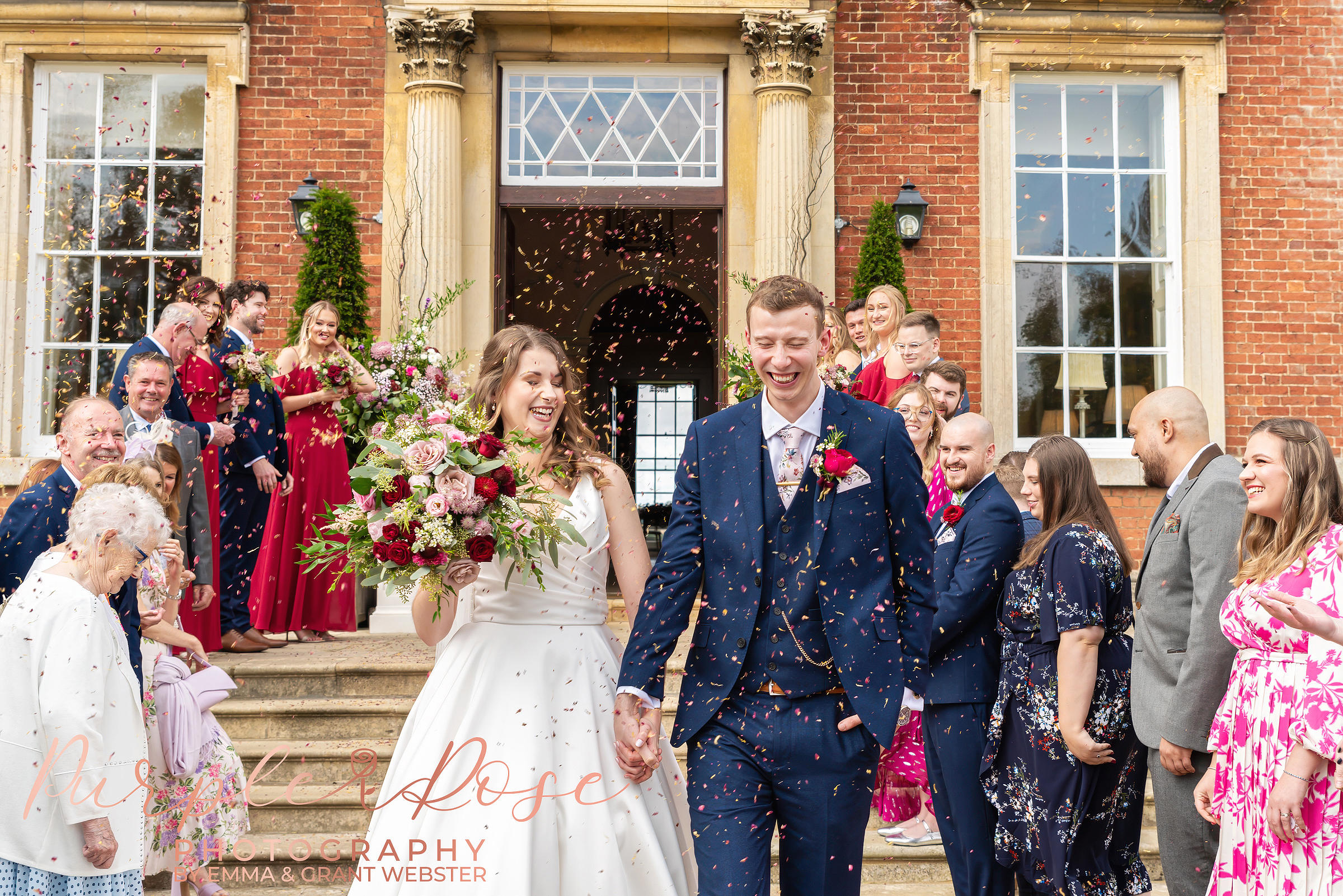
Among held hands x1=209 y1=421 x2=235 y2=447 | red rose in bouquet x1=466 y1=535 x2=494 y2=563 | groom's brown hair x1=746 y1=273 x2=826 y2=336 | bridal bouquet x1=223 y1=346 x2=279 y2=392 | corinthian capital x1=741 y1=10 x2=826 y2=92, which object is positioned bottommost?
red rose in bouquet x1=466 y1=535 x2=494 y2=563

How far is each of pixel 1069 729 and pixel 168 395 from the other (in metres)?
4.79

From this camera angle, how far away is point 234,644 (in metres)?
6.64

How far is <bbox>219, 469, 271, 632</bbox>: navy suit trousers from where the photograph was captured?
6719 millimetres

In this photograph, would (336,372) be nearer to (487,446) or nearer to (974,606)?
(487,446)

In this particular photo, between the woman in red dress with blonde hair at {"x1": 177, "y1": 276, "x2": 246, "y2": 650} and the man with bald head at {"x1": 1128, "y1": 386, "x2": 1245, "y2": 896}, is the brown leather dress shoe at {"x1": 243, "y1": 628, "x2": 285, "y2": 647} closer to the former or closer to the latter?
the woman in red dress with blonde hair at {"x1": 177, "y1": 276, "x2": 246, "y2": 650}

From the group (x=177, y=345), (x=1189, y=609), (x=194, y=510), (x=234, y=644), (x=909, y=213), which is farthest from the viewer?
(x=909, y=213)

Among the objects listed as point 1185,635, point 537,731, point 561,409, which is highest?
point 561,409

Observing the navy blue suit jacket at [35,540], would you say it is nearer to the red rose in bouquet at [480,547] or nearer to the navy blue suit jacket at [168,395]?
the red rose in bouquet at [480,547]

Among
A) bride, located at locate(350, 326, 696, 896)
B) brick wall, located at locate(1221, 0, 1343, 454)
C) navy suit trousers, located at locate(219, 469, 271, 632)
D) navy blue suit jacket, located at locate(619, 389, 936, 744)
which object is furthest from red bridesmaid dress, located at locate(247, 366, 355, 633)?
brick wall, located at locate(1221, 0, 1343, 454)

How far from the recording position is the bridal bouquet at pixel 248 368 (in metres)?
6.57

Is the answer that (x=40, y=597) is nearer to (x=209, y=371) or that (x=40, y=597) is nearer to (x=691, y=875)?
(x=691, y=875)

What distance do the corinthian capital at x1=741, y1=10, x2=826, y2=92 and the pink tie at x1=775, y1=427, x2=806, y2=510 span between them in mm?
6128

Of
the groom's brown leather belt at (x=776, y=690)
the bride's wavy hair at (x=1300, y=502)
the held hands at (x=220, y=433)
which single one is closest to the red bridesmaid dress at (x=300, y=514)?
the held hands at (x=220, y=433)

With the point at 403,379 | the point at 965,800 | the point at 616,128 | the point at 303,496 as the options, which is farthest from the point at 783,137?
the point at 965,800
